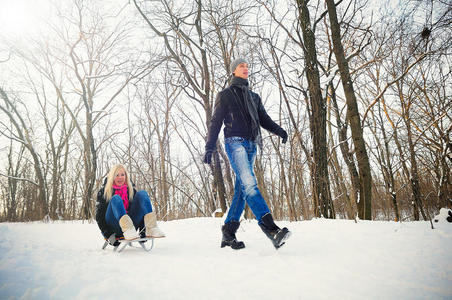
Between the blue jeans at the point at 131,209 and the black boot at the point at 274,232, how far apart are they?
118cm

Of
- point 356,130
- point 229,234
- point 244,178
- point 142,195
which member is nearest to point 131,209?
point 142,195

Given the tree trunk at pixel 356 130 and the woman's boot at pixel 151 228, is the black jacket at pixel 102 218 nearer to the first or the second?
the woman's boot at pixel 151 228

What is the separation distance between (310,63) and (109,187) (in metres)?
3.92

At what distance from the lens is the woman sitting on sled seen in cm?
215

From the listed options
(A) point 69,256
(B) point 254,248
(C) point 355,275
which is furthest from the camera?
(B) point 254,248

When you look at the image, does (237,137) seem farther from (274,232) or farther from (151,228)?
(151,228)

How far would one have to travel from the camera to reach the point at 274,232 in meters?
1.86

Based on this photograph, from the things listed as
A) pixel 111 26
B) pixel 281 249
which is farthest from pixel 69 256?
pixel 111 26

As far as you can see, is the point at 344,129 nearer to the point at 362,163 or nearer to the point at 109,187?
the point at 362,163

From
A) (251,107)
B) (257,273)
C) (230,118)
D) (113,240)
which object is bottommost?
(257,273)

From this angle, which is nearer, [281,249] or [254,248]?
[281,249]

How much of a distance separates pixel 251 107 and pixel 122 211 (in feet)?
5.12

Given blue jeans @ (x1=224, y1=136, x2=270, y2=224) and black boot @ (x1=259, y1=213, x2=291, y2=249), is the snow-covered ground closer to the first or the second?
black boot @ (x1=259, y1=213, x2=291, y2=249)

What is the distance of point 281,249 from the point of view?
198cm
